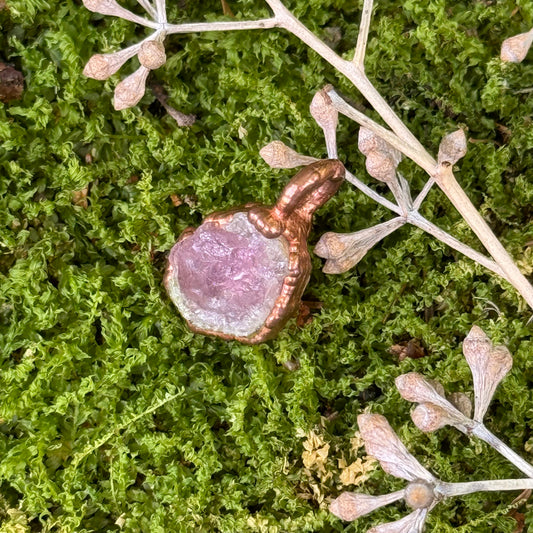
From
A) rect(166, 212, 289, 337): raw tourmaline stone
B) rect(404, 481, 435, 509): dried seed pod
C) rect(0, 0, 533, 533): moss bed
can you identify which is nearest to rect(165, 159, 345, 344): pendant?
rect(166, 212, 289, 337): raw tourmaline stone

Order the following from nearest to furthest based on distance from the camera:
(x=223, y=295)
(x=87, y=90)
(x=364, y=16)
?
(x=364, y=16), (x=223, y=295), (x=87, y=90)

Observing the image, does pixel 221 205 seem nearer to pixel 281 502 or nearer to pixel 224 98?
pixel 224 98

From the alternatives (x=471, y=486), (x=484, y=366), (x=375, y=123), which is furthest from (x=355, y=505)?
(x=375, y=123)

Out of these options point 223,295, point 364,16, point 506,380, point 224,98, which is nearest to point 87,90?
point 224,98

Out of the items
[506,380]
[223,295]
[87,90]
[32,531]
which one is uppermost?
[87,90]

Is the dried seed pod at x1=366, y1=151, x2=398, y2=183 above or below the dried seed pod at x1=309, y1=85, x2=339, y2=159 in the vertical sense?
below

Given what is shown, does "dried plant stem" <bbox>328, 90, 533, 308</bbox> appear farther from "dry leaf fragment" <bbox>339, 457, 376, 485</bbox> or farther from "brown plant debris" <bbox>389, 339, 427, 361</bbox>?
"dry leaf fragment" <bbox>339, 457, 376, 485</bbox>

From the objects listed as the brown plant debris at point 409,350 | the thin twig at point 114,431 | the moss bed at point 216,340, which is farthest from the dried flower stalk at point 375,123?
the thin twig at point 114,431
